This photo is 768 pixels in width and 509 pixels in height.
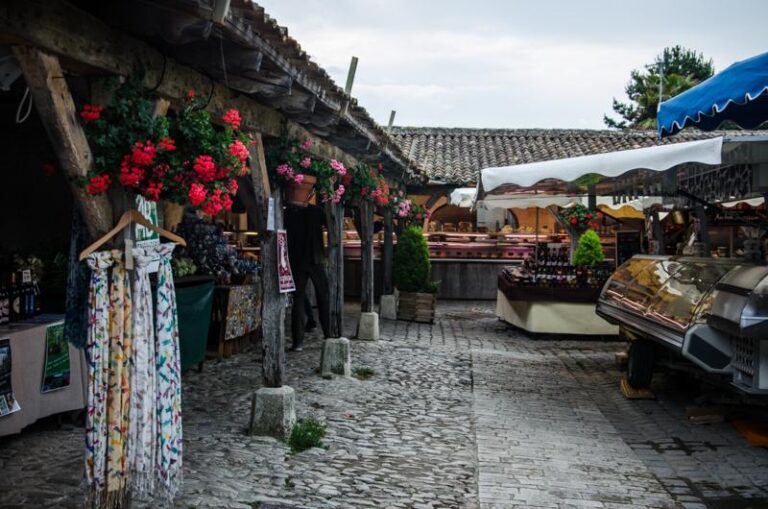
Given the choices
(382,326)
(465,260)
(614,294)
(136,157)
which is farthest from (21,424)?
(465,260)

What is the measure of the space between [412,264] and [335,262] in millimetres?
5153

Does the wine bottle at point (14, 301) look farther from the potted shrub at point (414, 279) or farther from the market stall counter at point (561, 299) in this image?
the potted shrub at point (414, 279)

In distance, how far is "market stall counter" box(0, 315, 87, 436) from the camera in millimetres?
5527

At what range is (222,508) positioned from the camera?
4.58 metres

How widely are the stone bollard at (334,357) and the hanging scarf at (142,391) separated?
4.78 m

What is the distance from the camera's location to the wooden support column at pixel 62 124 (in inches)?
136

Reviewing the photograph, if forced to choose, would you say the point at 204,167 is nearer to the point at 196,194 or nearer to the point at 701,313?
the point at 196,194

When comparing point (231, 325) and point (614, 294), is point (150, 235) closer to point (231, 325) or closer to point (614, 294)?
point (231, 325)

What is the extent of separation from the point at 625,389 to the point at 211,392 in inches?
177

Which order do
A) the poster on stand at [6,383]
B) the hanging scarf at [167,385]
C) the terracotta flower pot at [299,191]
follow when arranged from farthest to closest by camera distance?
the terracotta flower pot at [299,191], the poster on stand at [6,383], the hanging scarf at [167,385]

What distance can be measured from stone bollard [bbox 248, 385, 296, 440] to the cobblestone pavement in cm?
12

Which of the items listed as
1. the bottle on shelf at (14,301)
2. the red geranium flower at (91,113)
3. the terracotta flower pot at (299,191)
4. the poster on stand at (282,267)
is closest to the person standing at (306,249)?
the terracotta flower pot at (299,191)

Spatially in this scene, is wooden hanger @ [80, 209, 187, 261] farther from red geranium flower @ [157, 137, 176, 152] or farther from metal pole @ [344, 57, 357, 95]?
metal pole @ [344, 57, 357, 95]

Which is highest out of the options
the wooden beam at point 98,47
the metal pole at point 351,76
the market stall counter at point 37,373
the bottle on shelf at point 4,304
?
the metal pole at point 351,76
